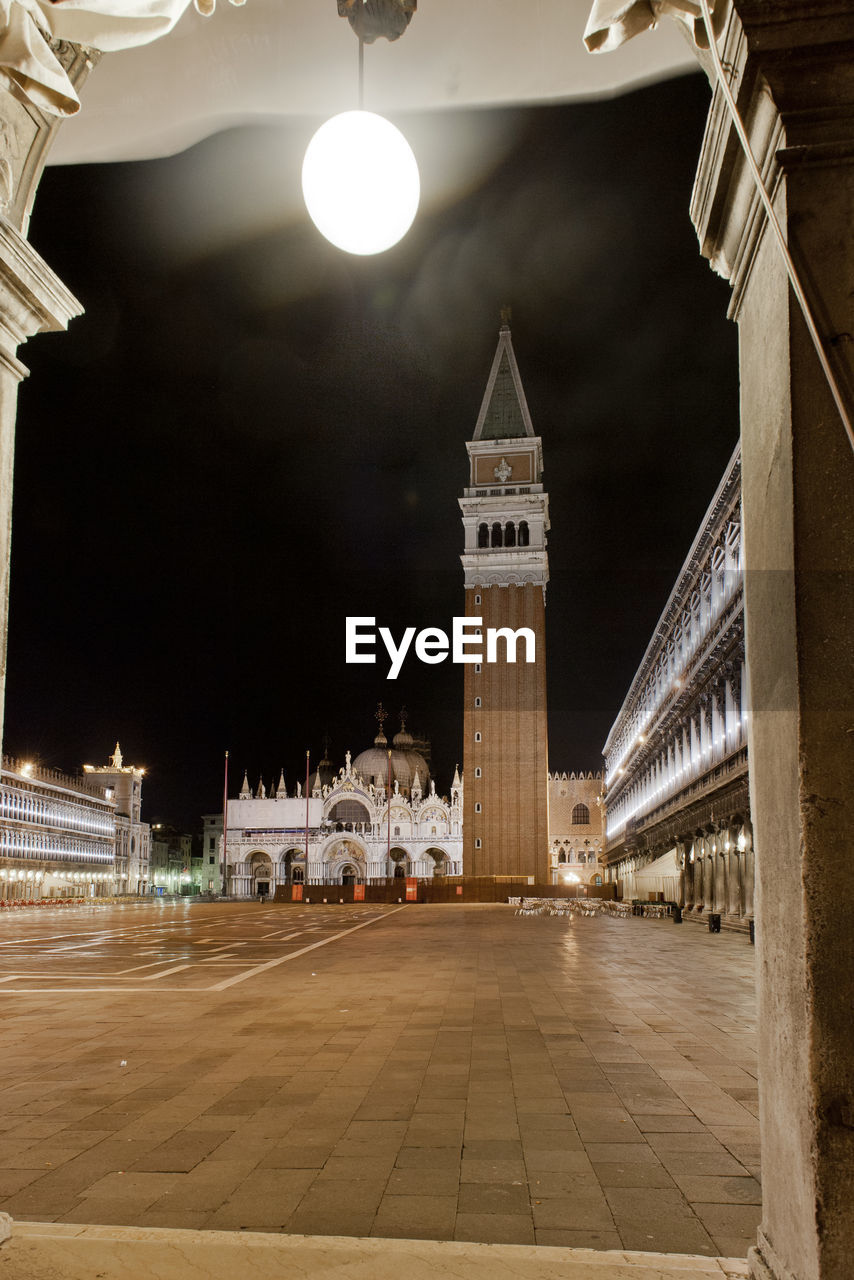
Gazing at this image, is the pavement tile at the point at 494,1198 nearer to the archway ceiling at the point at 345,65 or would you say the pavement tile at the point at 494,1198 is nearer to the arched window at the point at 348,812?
the archway ceiling at the point at 345,65

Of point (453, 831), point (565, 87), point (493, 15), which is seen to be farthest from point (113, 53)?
point (453, 831)

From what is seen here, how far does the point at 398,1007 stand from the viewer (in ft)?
37.6

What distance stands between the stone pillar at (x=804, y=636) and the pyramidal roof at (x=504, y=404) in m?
77.0

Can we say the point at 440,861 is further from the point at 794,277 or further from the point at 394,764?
the point at 794,277

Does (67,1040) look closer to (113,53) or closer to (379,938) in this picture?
(113,53)

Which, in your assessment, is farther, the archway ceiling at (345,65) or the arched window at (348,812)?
the arched window at (348,812)

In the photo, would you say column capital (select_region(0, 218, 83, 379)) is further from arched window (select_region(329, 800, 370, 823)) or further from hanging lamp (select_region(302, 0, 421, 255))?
arched window (select_region(329, 800, 370, 823))

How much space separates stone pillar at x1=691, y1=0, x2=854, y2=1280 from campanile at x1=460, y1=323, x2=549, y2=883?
67233 mm

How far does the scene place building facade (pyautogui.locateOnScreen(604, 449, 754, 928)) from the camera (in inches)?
1065

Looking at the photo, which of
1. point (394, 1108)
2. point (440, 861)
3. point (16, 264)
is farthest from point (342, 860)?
point (16, 264)

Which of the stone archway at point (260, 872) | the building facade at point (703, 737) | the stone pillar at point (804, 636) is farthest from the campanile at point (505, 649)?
the stone pillar at point (804, 636)

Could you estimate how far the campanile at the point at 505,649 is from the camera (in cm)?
7025

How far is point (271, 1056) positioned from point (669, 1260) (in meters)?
5.66

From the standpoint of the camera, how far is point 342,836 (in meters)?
94.9
